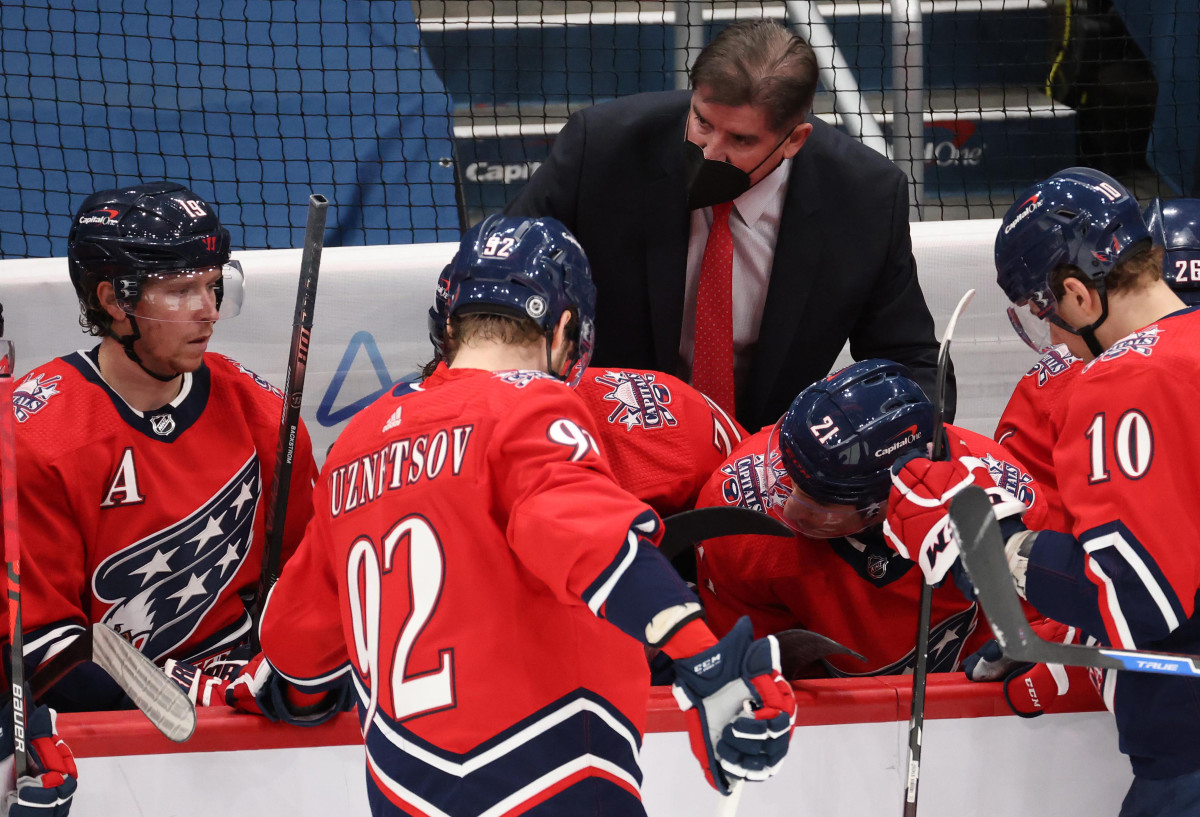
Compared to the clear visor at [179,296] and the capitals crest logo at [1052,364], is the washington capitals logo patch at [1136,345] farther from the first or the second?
the clear visor at [179,296]

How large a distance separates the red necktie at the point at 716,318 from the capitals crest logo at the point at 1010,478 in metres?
0.74

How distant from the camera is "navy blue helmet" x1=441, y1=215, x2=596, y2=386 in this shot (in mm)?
1630

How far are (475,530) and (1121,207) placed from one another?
115 cm

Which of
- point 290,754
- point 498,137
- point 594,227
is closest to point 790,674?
point 290,754

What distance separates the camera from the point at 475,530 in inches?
58.9

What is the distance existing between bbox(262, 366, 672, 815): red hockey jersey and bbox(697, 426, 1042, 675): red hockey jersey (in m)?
0.71

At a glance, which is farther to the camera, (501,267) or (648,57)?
(648,57)

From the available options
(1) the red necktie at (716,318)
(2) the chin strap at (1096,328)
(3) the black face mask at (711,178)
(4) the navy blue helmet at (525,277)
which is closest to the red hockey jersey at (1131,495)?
(2) the chin strap at (1096,328)

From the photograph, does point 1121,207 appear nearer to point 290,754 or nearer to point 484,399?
point 484,399

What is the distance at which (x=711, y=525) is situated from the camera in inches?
84.3

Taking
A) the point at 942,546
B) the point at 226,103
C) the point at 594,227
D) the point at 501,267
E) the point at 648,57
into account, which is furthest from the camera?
the point at 648,57

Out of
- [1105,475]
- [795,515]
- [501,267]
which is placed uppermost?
[501,267]

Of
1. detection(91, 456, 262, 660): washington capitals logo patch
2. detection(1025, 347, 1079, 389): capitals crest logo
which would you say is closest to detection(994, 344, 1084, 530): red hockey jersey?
detection(1025, 347, 1079, 389): capitals crest logo

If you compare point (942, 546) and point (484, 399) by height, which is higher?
point (484, 399)
